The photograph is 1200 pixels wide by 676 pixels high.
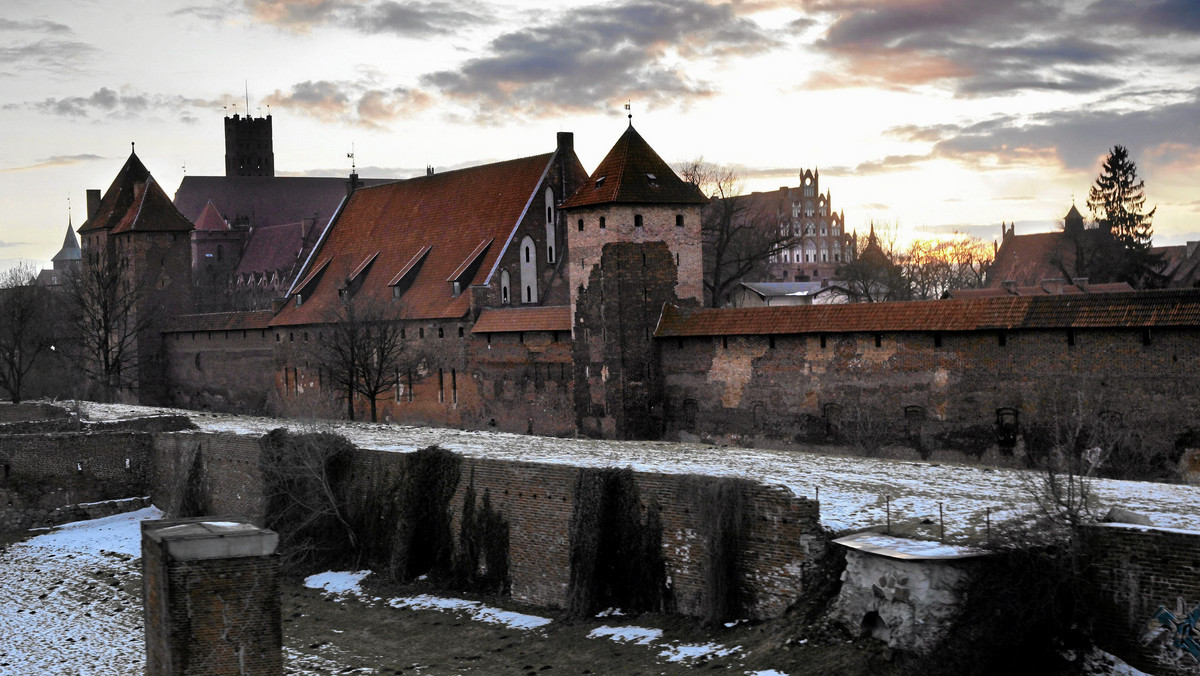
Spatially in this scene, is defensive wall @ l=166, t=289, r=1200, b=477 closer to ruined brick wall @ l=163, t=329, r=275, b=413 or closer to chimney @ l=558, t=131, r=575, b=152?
chimney @ l=558, t=131, r=575, b=152

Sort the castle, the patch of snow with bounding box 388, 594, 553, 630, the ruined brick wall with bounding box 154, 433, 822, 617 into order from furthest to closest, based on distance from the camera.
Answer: the castle → the patch of snow with bounding box 388, 594, 553, 630 → the ruined brick wall with bounding box 154, 433, 822, 617

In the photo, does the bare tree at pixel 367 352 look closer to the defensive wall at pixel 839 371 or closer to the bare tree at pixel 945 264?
the defensive wall at pixel 839 371

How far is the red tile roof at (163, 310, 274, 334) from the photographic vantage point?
4644 cm

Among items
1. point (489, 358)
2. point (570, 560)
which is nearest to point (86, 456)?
point (489, 358)

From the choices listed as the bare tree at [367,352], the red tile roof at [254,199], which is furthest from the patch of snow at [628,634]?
the red tile roof at [254,199]

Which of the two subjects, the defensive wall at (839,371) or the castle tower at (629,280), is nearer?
the defensive wall at (839,371)

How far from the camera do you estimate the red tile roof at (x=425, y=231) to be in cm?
3900

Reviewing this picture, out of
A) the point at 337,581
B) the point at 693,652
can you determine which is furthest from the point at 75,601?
the point at 693,652

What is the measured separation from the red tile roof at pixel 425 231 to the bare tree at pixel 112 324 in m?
10.2

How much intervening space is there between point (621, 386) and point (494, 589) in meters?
10.2

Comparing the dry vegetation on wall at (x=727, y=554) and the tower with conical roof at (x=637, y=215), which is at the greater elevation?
the tower with conical roof at (x=637, y=215)

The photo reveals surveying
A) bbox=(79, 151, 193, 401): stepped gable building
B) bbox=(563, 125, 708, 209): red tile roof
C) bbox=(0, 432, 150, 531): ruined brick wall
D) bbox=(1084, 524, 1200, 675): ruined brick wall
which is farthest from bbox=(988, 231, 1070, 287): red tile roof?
bbox=(1084, 524, 1200, 675): ruined brick wall

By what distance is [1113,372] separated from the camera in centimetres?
2202

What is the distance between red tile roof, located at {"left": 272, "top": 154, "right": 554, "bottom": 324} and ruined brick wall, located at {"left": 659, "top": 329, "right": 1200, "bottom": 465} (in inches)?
419
